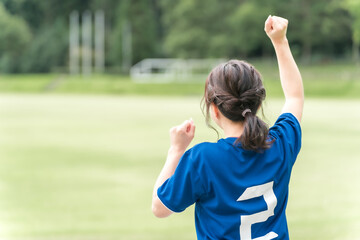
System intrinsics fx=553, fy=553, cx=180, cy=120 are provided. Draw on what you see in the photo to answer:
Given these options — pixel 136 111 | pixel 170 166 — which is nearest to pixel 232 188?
pixel 170 166

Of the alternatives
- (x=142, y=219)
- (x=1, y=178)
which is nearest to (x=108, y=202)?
(x=142, y=219)

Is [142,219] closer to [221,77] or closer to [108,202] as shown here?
[108,202]

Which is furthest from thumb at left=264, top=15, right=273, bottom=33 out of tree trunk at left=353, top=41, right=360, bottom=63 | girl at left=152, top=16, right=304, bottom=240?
tree trunk at left=353, top=41, right=360, bottom=63

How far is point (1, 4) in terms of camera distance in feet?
127

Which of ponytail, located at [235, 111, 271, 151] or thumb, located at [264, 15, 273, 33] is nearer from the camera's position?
ponytail, located at [235, 111, 271, 151]

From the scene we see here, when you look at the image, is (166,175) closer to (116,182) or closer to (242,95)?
(242,95)

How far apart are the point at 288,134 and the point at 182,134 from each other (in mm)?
277

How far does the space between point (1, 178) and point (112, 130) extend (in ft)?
15.0

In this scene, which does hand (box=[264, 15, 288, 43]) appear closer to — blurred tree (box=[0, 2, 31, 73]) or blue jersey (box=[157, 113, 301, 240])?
blue jersey (box=[157, 113, 301, 240])

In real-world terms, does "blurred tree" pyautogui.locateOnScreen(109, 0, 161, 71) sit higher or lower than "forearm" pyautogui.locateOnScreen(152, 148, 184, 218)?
higher

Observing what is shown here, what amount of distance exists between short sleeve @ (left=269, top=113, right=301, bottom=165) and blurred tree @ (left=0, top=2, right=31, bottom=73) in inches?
1447

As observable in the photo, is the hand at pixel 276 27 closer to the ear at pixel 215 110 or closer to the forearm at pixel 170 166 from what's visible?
the ear at pixel 215 110

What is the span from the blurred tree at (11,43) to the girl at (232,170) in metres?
36.8

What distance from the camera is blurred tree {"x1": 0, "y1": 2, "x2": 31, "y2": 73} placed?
36.2m
